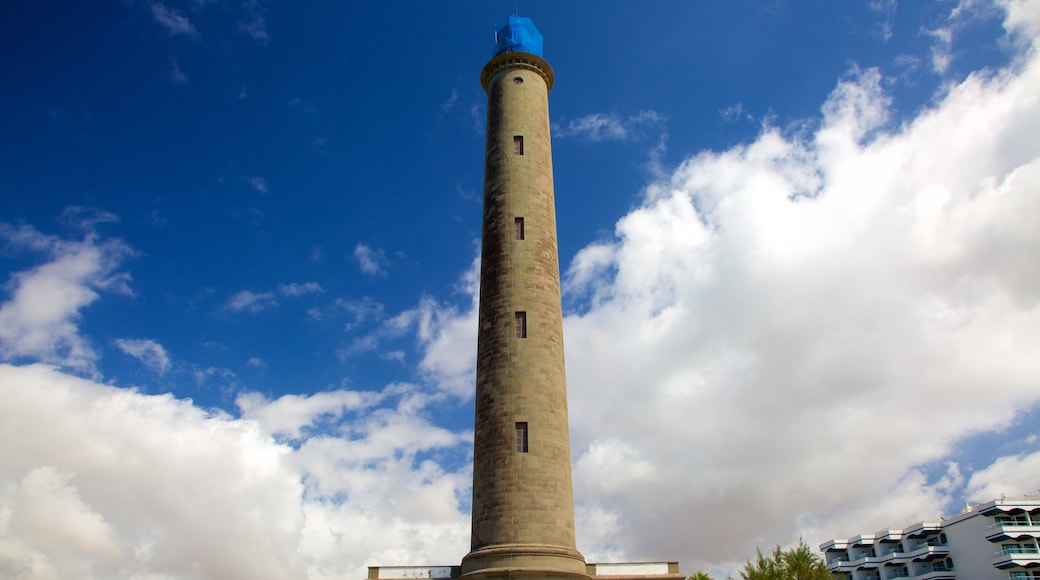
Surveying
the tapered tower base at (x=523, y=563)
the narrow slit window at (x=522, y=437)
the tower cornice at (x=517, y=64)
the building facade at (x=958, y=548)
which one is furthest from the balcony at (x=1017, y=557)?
the tower cornice at (x=517, y=64)

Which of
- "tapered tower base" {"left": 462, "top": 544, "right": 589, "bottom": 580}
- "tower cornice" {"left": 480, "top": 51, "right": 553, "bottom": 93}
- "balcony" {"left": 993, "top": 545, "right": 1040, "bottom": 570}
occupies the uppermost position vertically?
"tower cornice" {"left": 480, "top": 51, "right": 553, "bottom": 93}

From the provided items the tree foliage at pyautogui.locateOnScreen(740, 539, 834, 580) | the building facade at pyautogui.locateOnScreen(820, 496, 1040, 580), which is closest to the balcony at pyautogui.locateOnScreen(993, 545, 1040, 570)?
the building facade at pyautogui.locateOnScreen(820, 496, 1040, 580)

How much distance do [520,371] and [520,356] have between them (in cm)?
76

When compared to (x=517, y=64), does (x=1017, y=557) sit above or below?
below

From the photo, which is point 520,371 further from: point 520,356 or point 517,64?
point 517,64

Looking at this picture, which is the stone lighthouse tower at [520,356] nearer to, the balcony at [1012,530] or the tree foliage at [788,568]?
the tree foliage at [788,568]

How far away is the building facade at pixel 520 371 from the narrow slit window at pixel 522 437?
45 millimetres

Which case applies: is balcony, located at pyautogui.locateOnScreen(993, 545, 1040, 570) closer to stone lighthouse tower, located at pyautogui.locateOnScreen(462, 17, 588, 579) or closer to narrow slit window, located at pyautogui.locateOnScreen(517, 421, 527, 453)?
stone lighthouse tower, located at pyautogui.locateOnScreen(462, 17, 588, 579)

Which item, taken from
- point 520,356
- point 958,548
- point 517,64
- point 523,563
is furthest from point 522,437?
point 958,548

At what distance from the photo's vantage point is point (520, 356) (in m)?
35.3

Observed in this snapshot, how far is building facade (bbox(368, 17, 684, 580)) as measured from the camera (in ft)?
105

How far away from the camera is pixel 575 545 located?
3350cm

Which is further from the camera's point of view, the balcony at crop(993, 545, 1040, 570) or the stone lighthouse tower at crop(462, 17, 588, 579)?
the balcony at crop(993, 545, 1040, 570)

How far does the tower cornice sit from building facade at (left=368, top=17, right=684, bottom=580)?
60 mm
